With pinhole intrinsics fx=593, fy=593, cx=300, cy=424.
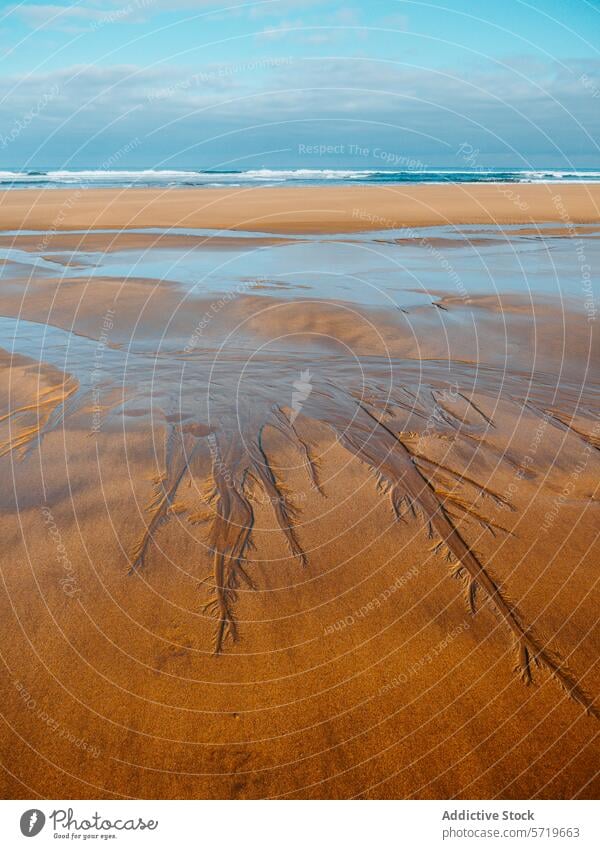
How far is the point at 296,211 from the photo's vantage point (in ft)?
106

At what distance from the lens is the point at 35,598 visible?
4543mm

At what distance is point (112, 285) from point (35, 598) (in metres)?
11.3

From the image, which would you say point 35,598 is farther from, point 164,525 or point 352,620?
point 352,620

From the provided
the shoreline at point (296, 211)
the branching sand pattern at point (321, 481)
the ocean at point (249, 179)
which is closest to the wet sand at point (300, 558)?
the branching sand pattern at point (321, 481)

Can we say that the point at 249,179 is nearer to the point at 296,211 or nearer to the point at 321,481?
the point at 296,211

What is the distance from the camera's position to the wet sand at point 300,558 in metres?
3.47

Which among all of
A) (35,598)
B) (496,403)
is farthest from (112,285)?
(35,598)

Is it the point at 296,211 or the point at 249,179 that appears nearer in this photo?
the point at 296,211

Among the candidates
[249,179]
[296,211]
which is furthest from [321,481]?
[249,179]
